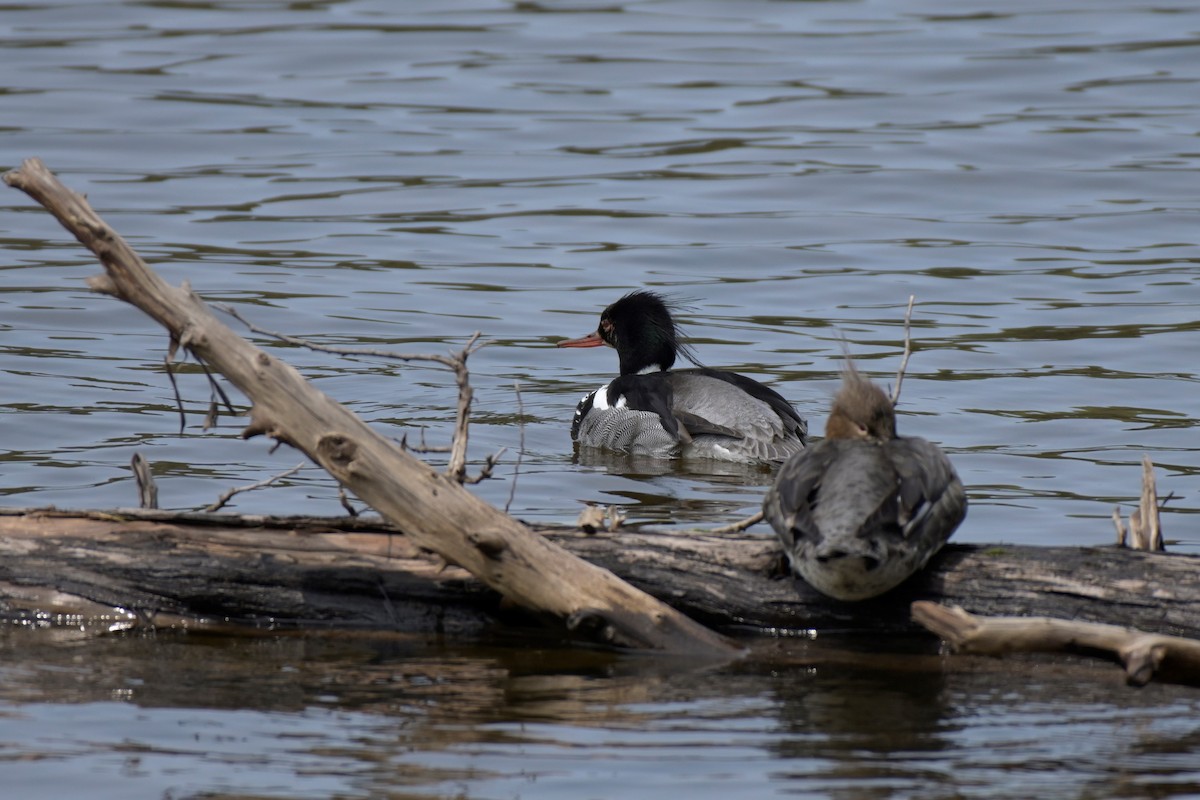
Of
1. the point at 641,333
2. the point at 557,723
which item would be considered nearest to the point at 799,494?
the point at 557,723

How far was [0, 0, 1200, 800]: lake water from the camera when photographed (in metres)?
5.30

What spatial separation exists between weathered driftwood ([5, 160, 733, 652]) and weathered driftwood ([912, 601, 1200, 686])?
49.6 inches

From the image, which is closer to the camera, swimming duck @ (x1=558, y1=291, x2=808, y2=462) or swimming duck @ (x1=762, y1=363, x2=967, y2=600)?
swimming duck @ (x1=762, y1=363, x2=967, y2=600)

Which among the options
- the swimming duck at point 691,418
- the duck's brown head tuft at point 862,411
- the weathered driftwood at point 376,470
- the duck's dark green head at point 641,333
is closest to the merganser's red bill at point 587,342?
the duck's dark green head at point 641,333

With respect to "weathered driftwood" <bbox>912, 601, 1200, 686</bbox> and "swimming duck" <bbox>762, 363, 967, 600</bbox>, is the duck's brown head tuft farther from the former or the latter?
"weathered driftwood" <bbox>912, 601, 1200, 686</bbox>

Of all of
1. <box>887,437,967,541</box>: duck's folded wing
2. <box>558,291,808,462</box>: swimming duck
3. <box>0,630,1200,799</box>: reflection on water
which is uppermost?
<box>887,437,967,541</box>: duck's folded wing

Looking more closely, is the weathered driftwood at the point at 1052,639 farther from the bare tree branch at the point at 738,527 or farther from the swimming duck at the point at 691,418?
the swimming duck at the point at 691,418

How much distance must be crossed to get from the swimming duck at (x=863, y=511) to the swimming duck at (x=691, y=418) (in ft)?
13.4

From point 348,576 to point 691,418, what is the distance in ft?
15.4

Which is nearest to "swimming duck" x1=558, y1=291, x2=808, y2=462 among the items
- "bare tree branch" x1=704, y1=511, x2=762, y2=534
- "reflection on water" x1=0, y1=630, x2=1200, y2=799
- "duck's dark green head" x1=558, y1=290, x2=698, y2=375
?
"duck's dark green head" x1=558, y1=290, x2=698, y2=375

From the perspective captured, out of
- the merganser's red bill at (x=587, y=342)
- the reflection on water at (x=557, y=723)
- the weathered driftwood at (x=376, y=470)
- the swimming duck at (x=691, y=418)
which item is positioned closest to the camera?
the reflection on water at (x=557, y=723)

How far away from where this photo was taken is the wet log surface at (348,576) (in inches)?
238

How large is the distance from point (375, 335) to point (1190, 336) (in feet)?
18.9

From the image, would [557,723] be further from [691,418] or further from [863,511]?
[691,418]
